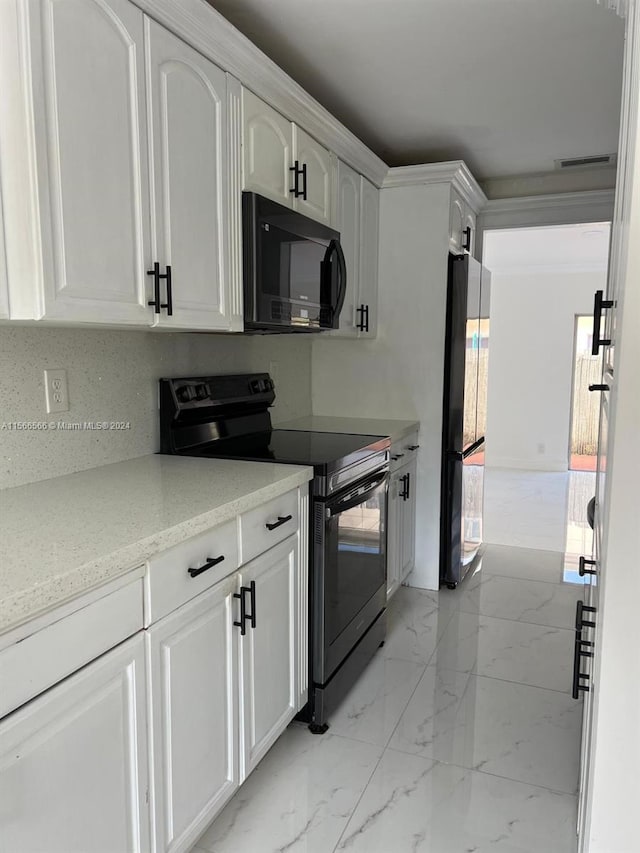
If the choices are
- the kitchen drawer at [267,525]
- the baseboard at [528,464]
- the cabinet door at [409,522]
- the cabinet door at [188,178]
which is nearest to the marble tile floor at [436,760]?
the cabinet door at [409,522]

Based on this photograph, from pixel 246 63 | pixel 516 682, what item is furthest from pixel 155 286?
pixel 516 682

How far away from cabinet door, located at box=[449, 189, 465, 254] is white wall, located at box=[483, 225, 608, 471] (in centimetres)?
368

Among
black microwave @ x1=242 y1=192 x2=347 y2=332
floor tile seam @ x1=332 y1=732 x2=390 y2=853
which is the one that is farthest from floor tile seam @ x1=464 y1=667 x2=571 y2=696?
black microwave @ x1=242 y1=192 x2=347 y2=332

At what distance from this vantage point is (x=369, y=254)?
10.6ft

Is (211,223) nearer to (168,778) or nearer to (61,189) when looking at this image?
(61,189)

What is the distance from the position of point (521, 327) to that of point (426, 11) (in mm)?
5695

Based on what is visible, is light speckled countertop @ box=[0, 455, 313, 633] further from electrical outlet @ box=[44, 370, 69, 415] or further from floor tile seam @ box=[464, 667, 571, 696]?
floor tile seam @ box=[464, 667, 571, 696]

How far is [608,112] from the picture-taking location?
2781 mm

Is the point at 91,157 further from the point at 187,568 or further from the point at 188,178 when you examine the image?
the point at 187,568

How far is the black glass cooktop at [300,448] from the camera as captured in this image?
2.11 meters

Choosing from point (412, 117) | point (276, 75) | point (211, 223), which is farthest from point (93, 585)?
point (412, 117)

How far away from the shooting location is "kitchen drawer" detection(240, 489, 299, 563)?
165 cm

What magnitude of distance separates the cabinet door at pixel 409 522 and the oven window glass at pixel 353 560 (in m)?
0.54

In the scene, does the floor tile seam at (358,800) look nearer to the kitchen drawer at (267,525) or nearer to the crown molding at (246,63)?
the kitchen drawer at (267,525)
